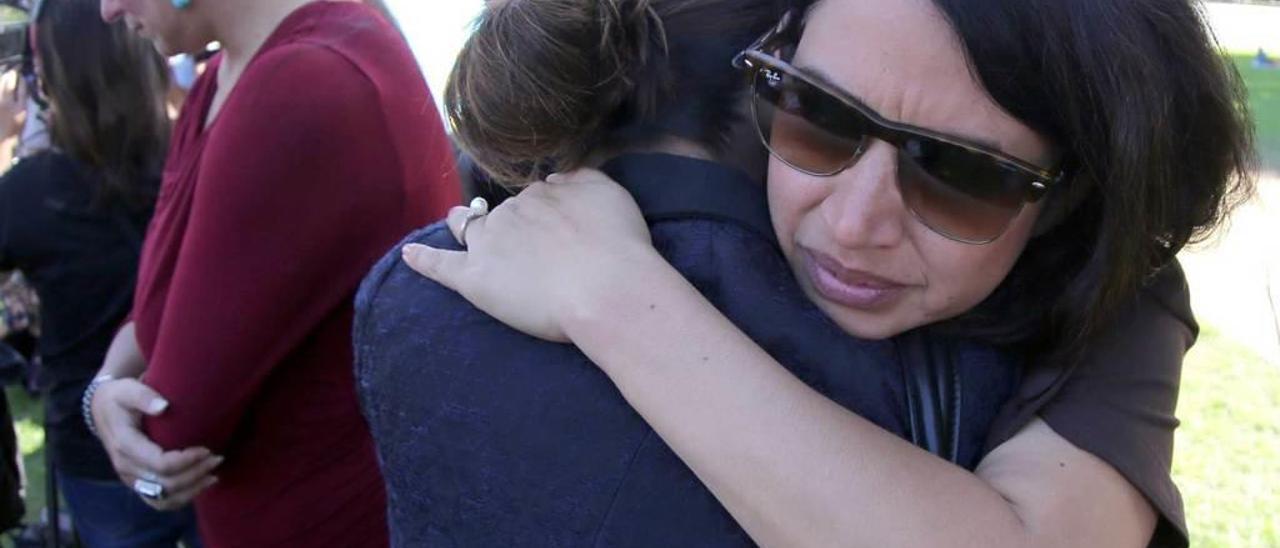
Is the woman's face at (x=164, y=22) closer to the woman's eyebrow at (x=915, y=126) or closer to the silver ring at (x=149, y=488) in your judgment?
the silver ring at (x=149, y=488)

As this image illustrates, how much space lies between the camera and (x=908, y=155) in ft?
3.35

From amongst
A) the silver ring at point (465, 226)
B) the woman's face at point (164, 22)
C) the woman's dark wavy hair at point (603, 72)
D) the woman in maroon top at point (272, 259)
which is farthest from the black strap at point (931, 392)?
the woman's face at point (164, 22)

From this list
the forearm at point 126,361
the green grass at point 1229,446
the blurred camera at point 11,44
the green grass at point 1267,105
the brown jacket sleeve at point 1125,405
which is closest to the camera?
the brown jacket sleeve at point 1125,405

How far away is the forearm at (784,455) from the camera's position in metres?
0.94

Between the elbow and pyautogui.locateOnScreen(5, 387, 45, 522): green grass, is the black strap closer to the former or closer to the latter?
the elbow

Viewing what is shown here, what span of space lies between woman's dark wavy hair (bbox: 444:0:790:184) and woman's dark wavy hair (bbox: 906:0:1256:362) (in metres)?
0.27

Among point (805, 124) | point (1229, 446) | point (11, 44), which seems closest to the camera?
point (805, 124)

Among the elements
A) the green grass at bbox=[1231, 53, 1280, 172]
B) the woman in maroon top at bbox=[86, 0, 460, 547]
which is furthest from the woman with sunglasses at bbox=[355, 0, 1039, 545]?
the green grass at bbox=[1231, 53, 1280, 172]

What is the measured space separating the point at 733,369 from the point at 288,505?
51.1 inches

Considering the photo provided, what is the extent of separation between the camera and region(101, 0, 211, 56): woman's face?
2.10m

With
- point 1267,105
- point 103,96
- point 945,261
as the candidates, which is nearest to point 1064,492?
point 945,261

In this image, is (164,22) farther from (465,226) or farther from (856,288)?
(856,288)

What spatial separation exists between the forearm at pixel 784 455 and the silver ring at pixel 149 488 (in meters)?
1.30

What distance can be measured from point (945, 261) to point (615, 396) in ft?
1.13
